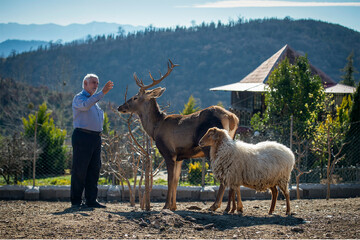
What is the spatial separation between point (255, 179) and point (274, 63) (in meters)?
19.2

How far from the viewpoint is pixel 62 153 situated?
16.3 m

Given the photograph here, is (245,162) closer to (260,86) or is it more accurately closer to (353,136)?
(353,136)

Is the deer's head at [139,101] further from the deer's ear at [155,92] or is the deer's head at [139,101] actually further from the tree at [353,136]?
the tree at [353,136]

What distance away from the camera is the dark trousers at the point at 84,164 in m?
7.16

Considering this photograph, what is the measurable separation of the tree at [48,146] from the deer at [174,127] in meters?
7.61

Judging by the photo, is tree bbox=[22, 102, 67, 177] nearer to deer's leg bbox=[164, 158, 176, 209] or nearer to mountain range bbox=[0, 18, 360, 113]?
deer's leg bbox=[164, 158, 176, 209]

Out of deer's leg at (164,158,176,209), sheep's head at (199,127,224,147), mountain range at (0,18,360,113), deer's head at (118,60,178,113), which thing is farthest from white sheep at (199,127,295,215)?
mountain range at (0,18,360,113)

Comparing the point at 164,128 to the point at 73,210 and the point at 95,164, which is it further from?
the point at 73,210

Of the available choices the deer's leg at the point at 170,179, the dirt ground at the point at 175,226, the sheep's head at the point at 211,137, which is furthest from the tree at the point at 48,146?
the sheep's head at the point at 211,137

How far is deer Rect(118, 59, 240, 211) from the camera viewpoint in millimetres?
7344

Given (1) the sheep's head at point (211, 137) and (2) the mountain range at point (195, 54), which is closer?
(1) the sheep's head at point (211, 137)

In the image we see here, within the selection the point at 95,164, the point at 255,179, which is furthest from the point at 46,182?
the point at 255,179

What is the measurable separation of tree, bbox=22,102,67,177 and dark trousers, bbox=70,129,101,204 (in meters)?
7.47

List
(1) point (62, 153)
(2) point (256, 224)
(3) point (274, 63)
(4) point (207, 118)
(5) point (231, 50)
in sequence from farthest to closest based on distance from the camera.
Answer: (5) point (231, 50) < (3) point (274, 63) < (1) point (62, 153) < (4) point (207, 118) < (2) point (256, 224)
